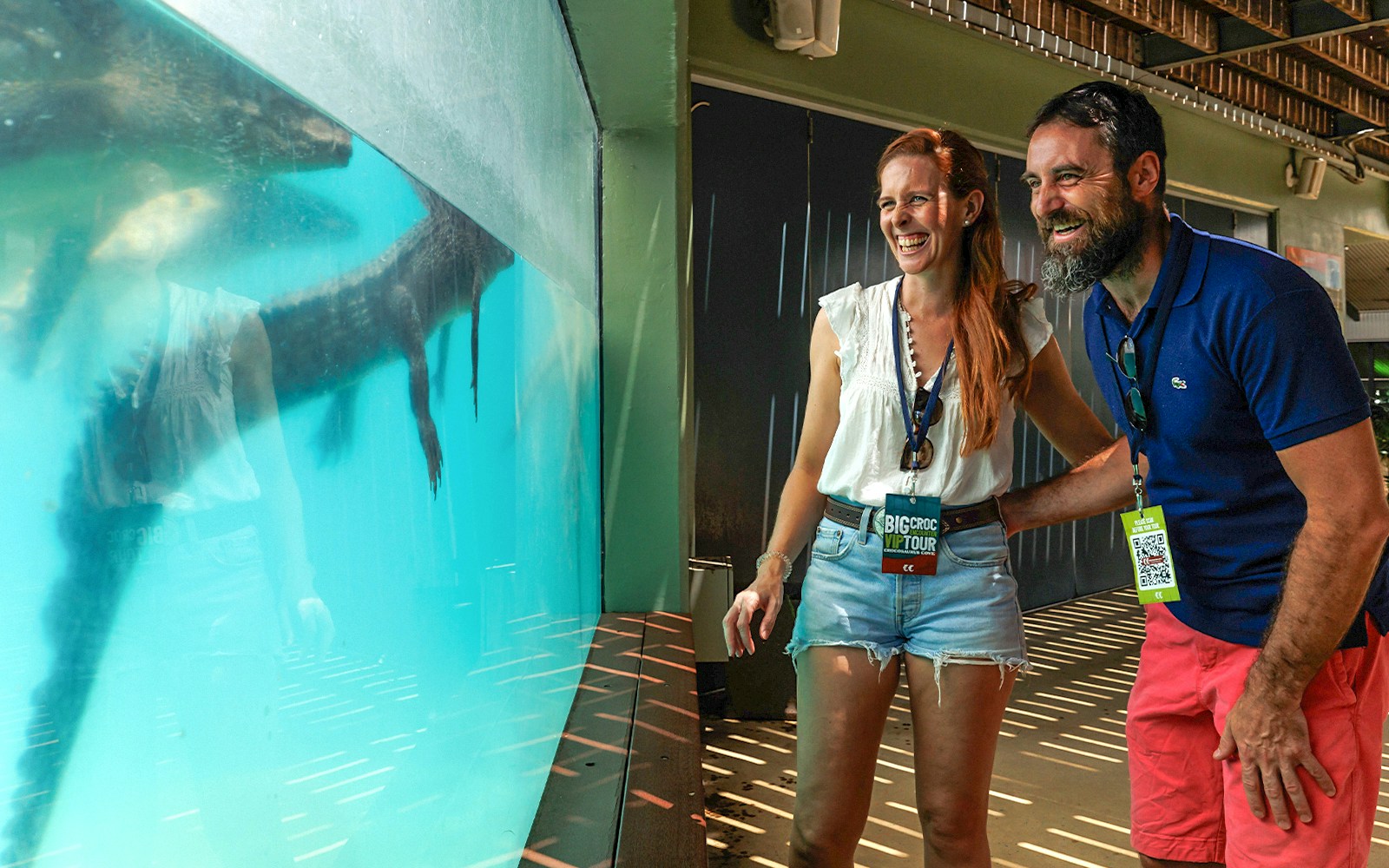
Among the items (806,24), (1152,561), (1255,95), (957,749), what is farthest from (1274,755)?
(1255,95)

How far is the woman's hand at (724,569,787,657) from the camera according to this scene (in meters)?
1.79

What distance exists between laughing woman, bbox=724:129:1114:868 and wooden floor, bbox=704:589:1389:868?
1360 mm

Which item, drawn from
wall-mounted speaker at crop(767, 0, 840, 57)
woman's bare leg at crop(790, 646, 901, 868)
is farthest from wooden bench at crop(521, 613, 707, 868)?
wall-mounted speaker at crop(767, 0, 840, 57)

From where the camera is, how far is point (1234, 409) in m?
1.45

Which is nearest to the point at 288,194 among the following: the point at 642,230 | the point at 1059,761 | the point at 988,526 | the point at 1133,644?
the point at 988,526

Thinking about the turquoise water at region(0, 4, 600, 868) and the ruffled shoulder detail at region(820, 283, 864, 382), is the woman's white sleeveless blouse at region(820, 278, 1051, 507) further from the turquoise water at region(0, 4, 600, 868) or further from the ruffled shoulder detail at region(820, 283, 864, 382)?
the turquoise water at region(0, 4, 600, 868)

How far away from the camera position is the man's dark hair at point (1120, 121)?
1.58 metres

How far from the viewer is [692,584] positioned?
401 centimetres

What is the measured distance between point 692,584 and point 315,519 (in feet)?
10.9

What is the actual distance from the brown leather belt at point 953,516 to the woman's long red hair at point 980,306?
0.10 m

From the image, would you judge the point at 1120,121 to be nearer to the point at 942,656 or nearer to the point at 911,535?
the point at 911,535

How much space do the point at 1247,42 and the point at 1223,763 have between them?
635 centimetres

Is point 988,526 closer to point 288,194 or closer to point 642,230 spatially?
point 288,194

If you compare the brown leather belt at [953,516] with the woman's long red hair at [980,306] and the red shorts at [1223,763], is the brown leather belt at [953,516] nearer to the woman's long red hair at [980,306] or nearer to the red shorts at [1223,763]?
the woman's long red hair at [980,306]
